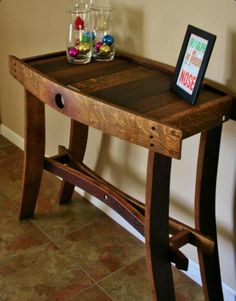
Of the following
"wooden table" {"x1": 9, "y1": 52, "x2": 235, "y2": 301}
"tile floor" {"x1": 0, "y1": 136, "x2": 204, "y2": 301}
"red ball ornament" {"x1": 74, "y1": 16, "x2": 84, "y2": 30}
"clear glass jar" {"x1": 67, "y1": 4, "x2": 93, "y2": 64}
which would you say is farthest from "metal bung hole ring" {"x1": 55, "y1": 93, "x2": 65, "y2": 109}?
"tile floor" {"x1": 0, "y1": 136, "x2": 204, "y2": 301}

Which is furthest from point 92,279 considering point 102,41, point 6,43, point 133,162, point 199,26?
point 6,43

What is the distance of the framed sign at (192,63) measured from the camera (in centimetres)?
119

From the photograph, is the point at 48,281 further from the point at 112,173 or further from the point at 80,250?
the point at 112,173

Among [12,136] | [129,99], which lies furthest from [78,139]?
[12,136]

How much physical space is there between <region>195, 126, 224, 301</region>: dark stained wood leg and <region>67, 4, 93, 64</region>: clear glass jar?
0.53 meters

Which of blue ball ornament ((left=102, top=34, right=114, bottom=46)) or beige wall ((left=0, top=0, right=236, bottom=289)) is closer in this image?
beige wall ((left=0, top=0, right=236, bottom=289))

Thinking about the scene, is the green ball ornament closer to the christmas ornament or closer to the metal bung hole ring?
the christmas ornament

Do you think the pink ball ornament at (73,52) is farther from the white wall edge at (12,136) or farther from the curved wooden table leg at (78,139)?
the white wall edge at (12,136)

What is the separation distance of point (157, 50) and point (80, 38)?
280mm

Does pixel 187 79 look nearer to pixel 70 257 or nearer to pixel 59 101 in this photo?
pixel 59 101

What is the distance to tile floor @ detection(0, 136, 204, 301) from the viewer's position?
163cm

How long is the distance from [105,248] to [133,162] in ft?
1.25

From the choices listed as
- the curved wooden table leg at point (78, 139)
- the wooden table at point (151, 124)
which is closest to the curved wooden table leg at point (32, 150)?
the wooden table at point (151, 124)

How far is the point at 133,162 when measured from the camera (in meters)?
1.80
